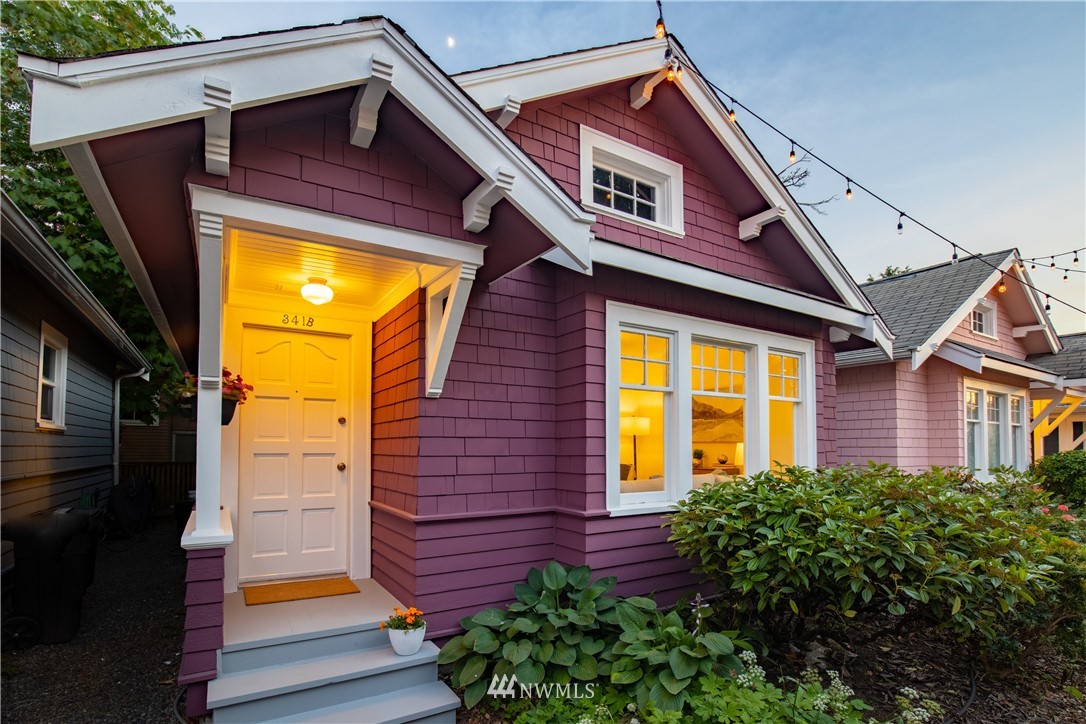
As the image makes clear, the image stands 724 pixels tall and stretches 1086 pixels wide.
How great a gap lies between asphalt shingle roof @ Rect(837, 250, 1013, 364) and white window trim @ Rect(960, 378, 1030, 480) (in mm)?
1153

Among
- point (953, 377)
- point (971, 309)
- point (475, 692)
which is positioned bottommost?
point (475, 692)

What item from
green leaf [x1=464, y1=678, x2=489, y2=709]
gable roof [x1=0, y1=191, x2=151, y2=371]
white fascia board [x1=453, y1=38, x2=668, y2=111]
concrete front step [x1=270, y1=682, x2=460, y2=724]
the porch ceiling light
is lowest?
concrete front step [x1=270, y1=682, x2=460, y2=724]

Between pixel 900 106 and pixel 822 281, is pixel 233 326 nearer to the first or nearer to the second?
pixel 822 281

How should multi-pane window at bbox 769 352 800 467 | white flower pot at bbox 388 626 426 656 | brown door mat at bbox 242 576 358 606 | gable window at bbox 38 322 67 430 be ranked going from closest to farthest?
white flower pot at bbox 388 626 426 656, brown door mat at bbox 242 576 358 606, multi-pane window at bbox 769 352 800 467, gable window at bbox 38 322 67 430

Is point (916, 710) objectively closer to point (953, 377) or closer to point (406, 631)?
point (406, 631)

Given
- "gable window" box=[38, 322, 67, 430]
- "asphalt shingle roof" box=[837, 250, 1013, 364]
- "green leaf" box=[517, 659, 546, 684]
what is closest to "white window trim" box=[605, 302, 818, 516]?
"green leaf" box=[517, 659, 546, 684]

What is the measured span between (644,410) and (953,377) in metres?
6.40

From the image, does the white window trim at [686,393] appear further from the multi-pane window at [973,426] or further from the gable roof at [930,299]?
the multi-pane window at [973,426]

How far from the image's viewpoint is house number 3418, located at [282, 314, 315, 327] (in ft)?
15.2

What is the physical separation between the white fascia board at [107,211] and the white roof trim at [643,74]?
234 centimetres

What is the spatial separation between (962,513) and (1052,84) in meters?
6.39

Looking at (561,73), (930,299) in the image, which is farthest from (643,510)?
(930,299)

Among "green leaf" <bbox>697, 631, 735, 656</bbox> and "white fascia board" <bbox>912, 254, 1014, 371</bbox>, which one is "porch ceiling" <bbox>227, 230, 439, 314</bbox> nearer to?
"green leaf" <bbox>697, 631, 735, 656</bbox>

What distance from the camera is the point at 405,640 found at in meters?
3.43
